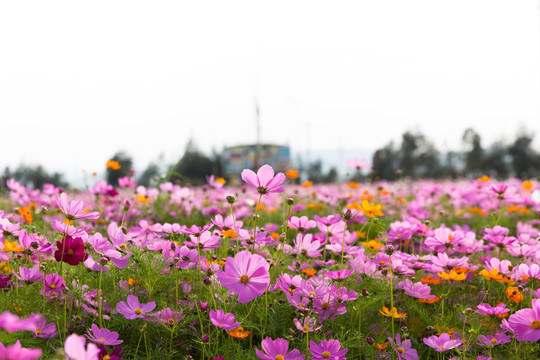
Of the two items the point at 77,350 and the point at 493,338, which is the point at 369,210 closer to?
the point at 493,338

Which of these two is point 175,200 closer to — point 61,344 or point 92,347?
point 61,344

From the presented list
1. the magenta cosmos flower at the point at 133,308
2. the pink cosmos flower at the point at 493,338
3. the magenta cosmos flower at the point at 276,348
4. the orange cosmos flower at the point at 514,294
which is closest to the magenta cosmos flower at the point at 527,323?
the pink cosmos flower at the point at 493,338

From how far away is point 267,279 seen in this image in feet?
3.91

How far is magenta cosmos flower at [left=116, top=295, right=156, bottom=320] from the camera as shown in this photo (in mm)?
1329

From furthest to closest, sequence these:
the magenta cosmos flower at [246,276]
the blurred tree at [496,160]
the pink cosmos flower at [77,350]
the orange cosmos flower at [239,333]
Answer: the blurred tree at [496,160], the orange cosmos flower at [239,333], the magenta cosmos flower at [246,276], the pink cosmos flower at [77,350]

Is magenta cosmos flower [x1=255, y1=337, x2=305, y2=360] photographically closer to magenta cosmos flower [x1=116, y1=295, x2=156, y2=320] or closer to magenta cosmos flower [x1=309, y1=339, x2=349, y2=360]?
magenta cosmos flower [x1=309, y1=339, x2=349, y2=360]

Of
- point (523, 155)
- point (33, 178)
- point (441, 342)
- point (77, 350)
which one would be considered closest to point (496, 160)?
point (523, 155)

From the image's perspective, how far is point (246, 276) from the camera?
3.95 feet

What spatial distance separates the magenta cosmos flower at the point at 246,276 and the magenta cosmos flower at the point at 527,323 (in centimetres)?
76

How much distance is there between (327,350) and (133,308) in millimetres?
577

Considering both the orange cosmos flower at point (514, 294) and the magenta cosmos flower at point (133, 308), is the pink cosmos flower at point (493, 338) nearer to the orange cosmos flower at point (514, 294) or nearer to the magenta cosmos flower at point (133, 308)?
the orange cosmos flower at point (514, 294)

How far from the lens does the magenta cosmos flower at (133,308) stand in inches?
52.3

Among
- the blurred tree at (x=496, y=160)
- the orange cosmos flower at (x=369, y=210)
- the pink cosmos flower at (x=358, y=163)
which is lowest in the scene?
the blurred tree at (x=496, y=160)

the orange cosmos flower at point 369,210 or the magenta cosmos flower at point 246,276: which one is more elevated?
the orange cosmos flower at point 369,210
